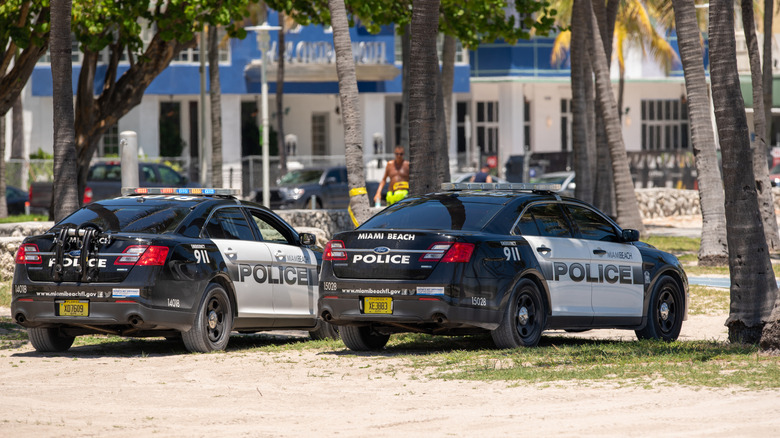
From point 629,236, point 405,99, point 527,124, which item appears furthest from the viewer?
point 527,124

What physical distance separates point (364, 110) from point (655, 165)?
11.7m

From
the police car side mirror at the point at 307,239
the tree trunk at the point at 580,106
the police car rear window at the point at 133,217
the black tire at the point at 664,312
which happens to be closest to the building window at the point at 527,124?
the tree trunk at the point at 580,106

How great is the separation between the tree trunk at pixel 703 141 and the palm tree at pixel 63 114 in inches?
329

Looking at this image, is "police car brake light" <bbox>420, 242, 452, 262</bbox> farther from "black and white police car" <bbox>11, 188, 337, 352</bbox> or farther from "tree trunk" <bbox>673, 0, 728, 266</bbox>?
"tree trunk" <bbox>673, 0, 728, 266</bbox>

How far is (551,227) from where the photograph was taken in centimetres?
1145

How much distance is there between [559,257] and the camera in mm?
11203

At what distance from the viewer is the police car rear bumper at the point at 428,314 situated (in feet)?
33.6

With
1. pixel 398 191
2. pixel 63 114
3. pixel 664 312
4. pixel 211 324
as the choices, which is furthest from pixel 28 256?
pixel 398 191

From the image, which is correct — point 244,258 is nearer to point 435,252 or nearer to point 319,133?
point 435,252

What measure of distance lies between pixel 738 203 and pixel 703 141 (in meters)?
9.51

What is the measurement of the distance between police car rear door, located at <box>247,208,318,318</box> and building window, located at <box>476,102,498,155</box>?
139 ft

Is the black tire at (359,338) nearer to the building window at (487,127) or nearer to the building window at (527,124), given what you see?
the building window at (487,127)

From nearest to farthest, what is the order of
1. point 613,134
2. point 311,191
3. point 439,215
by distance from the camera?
point 439,215 → point 613,134 → point 311,191

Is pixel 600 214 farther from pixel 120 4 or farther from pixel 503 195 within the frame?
pixel 120 4
